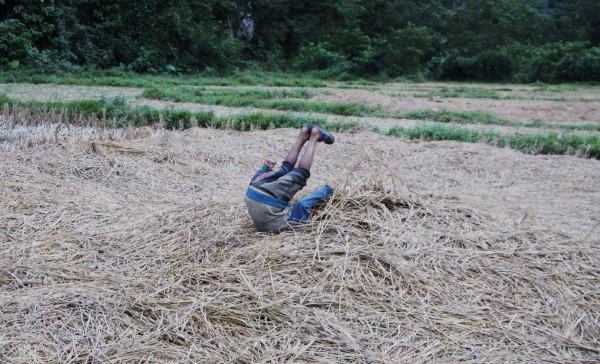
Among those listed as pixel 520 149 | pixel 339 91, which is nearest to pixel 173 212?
pixel 520 149

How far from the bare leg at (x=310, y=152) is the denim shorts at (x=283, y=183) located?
0.04 meters

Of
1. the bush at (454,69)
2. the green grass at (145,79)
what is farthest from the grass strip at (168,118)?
the bush at (454,69)

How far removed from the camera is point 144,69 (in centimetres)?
1777

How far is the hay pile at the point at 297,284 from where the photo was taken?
9.21 ft

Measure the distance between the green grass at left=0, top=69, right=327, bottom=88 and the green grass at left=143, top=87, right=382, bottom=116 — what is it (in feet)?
6.57

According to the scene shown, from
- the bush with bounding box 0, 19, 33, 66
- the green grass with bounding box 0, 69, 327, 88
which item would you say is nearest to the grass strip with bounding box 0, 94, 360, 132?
the green grass with bounding box 0, 69, 327, 88

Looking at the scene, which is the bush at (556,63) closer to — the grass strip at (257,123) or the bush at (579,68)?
the bush at (579,68)

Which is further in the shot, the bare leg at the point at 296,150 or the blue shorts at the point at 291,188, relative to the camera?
the bare leg at the point at 296,150

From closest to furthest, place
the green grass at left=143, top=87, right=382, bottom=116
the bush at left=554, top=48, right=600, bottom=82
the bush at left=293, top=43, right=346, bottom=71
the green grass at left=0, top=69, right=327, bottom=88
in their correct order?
the green grass at left=143, top=87, right=382, bottom=116 → the green grass at left=0, top=69, right=327, bottom=88 → the bush at left=554, top=48, right=600, bottom=82 → the bush at left=293, top=43, right=346, bottom=71

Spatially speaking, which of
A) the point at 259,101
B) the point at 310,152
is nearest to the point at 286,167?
the point at 310,152

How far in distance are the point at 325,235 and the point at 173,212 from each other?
3.80 ft

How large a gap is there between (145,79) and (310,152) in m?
12.2

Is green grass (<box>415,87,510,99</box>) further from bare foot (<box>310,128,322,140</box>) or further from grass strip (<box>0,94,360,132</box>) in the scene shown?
bare foot (<box>310,128,322,140</box>)

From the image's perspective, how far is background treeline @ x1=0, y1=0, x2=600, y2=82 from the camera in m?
16.5
